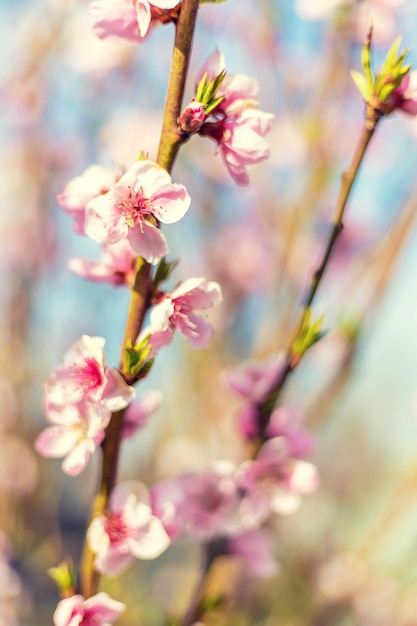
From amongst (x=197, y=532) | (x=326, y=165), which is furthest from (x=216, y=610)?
(x=326, y=165)

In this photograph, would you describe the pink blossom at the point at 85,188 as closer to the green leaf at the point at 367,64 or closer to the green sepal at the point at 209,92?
the green sepal at the point at 209,92

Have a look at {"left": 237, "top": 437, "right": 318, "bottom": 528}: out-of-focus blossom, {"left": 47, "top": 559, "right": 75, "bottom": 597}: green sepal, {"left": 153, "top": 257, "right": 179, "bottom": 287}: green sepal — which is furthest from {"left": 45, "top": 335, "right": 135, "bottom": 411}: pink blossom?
Result: {"left": 237, "top": 437, "right": 318, "bottom": 528}: out-of-focus blossom

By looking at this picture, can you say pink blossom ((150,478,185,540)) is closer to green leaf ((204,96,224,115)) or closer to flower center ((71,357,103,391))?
flower center ((71,357,103,391))

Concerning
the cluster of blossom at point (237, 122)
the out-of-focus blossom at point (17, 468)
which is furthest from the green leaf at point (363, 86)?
the out-of-focus blossom at point (17, 468)

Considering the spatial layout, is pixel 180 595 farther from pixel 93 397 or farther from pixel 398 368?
pixel 398 368

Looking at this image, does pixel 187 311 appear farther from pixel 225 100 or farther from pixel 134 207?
pixel 225 100
